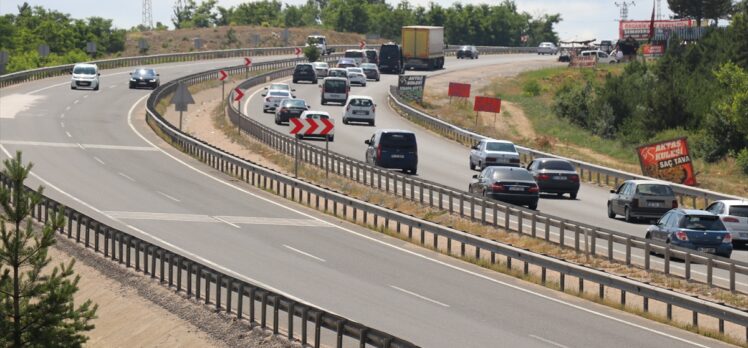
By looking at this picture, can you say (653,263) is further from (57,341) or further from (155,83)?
(155,83)

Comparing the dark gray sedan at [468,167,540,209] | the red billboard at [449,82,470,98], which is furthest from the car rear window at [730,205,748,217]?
the red billboard at [449,82,470,98]

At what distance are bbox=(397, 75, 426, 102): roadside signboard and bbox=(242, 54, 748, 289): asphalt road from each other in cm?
153

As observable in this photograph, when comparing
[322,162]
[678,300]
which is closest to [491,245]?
[678,300]

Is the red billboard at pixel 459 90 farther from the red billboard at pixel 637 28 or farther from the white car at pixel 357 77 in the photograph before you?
the red billboard at pixel 637 28

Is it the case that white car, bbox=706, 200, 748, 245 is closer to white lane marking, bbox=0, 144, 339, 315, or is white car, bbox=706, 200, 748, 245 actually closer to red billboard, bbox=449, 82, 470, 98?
white lane marking, bbox=0, 144, 339, 315

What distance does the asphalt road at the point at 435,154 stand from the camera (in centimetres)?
4112

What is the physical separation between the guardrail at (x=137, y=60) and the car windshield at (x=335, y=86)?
2136cm

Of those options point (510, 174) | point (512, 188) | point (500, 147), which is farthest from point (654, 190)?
point (500, 147)

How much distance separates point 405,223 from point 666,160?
17.3m

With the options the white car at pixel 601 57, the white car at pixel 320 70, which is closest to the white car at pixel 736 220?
the white car at pixel 320 70

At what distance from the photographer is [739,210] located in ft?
121

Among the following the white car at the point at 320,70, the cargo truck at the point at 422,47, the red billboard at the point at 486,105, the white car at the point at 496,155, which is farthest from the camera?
the cargo truck at the point at 422,47

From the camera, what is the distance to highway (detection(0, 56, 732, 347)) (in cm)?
2522

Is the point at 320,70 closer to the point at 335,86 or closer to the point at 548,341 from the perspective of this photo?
the point at 335,86
